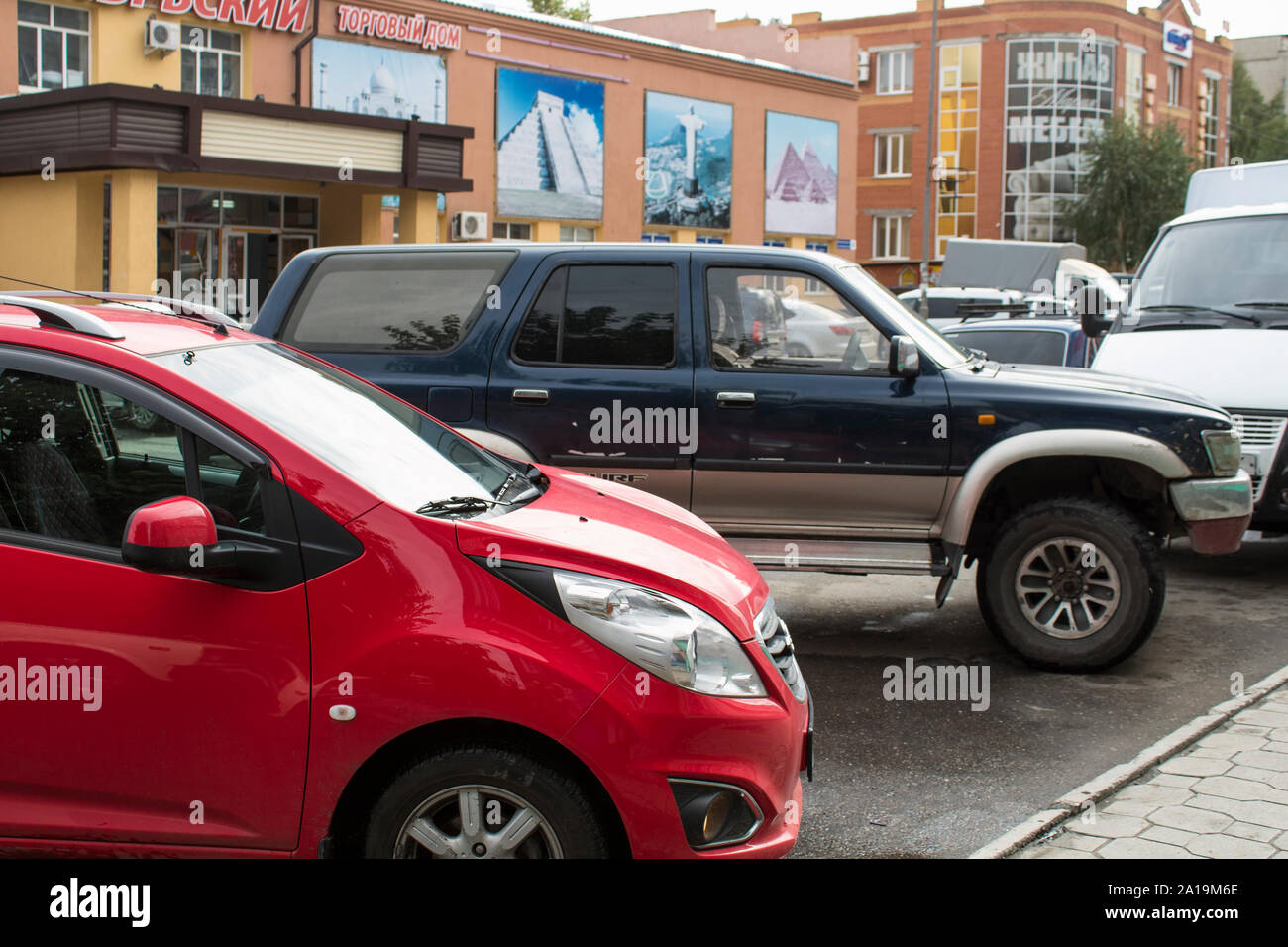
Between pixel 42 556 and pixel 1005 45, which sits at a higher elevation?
pixel 1005 45

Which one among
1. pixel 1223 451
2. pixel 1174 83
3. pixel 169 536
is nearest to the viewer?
pixel 169 536

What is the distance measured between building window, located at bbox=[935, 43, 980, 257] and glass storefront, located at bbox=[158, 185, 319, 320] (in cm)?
3778

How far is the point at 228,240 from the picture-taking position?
26.0m

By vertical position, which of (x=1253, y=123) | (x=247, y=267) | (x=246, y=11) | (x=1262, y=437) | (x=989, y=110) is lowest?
(x=1262, y=437)

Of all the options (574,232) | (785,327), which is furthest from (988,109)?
(785,327)

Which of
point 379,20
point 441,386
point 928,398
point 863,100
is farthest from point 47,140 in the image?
point 863,100

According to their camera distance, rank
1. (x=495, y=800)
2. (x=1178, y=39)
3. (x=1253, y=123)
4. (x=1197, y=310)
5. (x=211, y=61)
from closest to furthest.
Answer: (x=495, y=800) → (x=1197, y=310) → (x=211, y=61) → (x=1178, y=39) → (x=1253, y=123)

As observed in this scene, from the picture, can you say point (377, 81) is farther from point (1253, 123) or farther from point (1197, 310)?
point (1253, 123)

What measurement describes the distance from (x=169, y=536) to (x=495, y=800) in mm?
984

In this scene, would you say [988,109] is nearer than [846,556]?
No

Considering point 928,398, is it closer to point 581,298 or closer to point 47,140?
point 581,298

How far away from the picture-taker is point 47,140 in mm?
22016

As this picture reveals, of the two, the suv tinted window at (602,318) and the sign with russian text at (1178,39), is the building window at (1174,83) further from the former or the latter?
the suv tinted window at (602,318)
